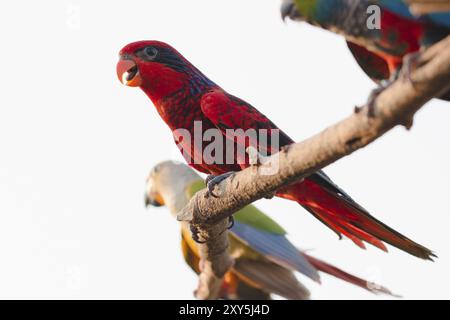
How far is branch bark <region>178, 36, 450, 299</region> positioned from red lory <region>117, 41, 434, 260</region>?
401 millimetres

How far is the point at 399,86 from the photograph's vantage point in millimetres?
2385

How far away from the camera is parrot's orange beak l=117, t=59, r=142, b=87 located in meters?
4.46

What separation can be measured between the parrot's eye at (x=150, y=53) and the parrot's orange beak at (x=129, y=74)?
0.36 feet

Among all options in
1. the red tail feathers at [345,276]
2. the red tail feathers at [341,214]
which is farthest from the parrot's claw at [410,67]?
the red tail feathers at [345,276]

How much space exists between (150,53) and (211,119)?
666mm

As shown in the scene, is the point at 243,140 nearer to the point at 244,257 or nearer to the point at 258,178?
the point at 258,178

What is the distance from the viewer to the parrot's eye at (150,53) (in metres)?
4.54

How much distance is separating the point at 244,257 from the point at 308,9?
12.8ft

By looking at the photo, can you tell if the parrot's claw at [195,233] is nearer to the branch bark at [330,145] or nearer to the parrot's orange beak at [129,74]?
the branch bark at [330,145]

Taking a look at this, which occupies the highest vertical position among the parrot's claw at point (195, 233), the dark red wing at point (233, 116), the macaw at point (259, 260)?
the dark red wing at point (233, 116)

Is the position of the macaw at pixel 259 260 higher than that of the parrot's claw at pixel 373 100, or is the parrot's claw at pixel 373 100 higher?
the parrot's claw at pixel 373 100

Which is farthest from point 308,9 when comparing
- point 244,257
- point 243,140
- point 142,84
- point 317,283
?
point 244,257
